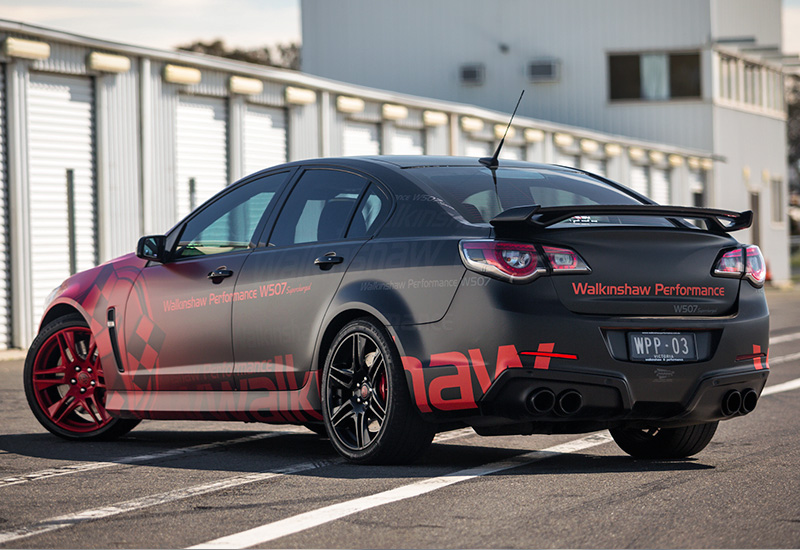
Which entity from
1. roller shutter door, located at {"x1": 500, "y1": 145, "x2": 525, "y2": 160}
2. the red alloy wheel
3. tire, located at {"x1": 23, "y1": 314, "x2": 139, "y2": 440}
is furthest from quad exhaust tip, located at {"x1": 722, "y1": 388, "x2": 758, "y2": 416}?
roller shutter door, located at {"x1": 500, "y1": 145, "x2": 525, "y2": 160}

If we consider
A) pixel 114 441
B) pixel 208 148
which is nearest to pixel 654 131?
pixel 208 148

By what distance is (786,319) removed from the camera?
22484 mm

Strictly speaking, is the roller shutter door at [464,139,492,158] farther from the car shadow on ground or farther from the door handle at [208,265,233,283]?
the door handle at [208,265,233,283]

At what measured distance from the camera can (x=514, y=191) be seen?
6582 mm

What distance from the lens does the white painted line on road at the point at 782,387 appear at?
10555mm

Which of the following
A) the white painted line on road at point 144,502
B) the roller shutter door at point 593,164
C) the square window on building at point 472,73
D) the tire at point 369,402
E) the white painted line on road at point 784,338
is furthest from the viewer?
the square window on building at point 472,73

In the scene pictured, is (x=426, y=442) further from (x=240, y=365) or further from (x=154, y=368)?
(x=154, y=368)

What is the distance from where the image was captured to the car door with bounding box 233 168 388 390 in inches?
258

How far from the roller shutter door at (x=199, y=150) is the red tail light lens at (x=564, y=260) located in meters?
13.0

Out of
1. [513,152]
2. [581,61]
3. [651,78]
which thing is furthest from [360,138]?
[651,78]

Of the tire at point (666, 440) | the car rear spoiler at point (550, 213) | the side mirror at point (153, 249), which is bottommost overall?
the tire at point (666, 440)

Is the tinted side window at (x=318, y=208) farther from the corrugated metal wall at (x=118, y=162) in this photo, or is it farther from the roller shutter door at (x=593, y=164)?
the roller shutter door at (x=593, y=164)

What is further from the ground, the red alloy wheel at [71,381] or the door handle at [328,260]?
the door handle at [328,260]

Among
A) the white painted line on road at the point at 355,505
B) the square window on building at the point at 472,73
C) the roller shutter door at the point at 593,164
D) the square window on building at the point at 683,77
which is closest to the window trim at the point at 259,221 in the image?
the white painted line on road at the point at 355,505
